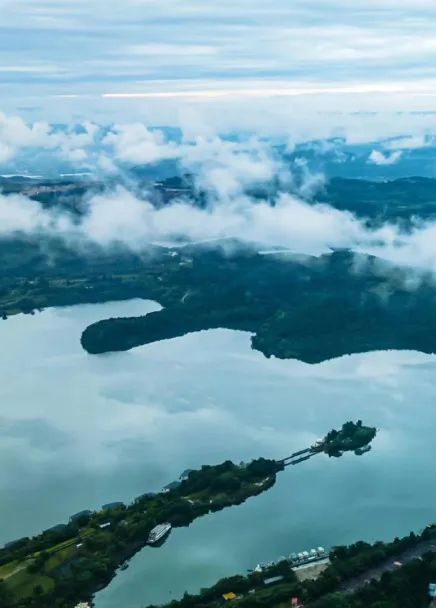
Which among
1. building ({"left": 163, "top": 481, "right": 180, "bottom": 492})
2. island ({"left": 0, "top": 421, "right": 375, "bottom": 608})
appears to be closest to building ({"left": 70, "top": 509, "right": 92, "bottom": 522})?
island ({"left": 0, "top": 421, "right": 375, "bottom": 608})

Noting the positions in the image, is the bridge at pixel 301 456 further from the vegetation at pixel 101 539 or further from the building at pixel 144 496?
the building at pixel 144 496

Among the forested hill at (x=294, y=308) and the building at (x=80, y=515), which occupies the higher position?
the forested hill at (x=294, y=308)

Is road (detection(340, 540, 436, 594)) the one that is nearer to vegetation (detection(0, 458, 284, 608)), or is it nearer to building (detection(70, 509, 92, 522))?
vegetation (detection(0, 458, 284, 608))

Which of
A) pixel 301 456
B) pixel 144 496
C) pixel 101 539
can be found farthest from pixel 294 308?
pixel 101 539

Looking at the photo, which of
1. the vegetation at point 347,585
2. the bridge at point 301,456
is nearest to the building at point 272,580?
the vegetation at point 347,585

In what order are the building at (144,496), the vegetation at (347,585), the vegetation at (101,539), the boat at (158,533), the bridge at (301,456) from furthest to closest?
1. the bridge at (301,456)
2. the building at (144,496)
3. the boat at (158,533)
4. the vegetation at (101,539)
5. the vegetation at (347,585)

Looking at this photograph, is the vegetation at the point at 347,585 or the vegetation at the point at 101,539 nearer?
the vegetation at the point at 347,585

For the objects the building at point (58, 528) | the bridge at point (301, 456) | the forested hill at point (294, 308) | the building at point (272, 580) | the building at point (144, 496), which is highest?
the forested hill at point (294, 308)

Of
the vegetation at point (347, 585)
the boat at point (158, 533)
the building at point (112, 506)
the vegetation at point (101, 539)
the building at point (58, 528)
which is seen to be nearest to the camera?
the vegetation at point (347, 585)

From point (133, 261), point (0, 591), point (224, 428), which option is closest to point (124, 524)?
point (0, 591)
